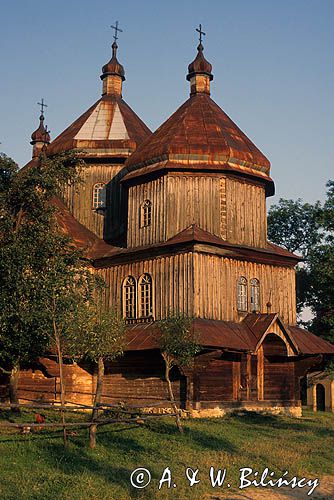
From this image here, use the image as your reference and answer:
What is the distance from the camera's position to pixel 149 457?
1555 centimetres

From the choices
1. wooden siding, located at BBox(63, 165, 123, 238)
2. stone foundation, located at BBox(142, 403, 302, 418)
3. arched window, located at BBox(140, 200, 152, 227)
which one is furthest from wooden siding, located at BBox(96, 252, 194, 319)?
wooden siding, located at BBox(63, 165, 123, 238)

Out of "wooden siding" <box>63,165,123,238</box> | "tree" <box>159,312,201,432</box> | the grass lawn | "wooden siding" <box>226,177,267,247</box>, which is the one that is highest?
"wooden siding" <box>63,165,123,238</box>

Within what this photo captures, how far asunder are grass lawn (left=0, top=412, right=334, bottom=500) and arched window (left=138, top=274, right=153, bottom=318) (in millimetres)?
6011

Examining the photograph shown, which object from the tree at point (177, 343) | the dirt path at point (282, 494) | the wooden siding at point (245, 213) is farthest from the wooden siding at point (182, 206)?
the dirt path at point (282, 494)

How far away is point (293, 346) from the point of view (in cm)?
2556

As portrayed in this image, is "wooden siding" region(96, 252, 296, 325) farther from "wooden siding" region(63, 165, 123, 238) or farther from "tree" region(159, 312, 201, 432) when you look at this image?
"wooden siding" region(63, 165, 123, 238)

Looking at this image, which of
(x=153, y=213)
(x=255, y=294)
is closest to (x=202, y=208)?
(x=153, y=213)

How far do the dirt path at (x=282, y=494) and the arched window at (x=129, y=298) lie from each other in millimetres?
Result: 13967

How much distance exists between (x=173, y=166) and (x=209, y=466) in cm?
1493

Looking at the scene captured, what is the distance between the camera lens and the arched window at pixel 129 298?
2738 cm

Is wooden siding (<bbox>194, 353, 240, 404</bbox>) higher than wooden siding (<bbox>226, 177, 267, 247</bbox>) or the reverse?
the reverse

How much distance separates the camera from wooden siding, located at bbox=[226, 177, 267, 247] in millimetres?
27406

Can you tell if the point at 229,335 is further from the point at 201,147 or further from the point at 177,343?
the point at 201,147

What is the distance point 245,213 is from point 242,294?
11.7 ft
